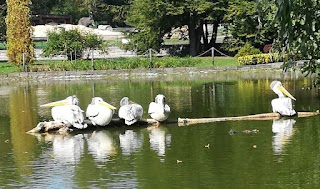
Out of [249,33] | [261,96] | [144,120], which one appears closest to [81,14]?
[249,33]

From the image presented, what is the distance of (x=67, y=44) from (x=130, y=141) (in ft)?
78.6

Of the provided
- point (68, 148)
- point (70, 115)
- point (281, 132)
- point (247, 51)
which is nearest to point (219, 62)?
point (247, 51)

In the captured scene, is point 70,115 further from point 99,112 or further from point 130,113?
point 130,113

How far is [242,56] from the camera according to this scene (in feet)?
105

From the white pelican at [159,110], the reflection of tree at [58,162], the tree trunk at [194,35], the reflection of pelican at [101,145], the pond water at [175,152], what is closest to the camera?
the pond water at [175,152]

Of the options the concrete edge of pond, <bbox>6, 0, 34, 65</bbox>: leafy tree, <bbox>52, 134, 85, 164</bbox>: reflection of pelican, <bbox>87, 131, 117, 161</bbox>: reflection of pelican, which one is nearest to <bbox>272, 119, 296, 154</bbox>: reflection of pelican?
<bbox>87, 131, 117, 161</bbox>: reflection of pelican

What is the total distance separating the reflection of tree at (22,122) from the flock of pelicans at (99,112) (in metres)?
0.81

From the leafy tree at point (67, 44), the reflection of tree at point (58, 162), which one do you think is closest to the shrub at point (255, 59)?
the leafy tree at point (67, 44)

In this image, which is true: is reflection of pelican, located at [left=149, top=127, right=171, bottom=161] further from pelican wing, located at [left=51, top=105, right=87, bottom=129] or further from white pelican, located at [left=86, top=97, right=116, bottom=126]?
pelican wing, located at [left=51, top=105, right=87, bottom=129]

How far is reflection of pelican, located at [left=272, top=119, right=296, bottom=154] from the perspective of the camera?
10.8 meters

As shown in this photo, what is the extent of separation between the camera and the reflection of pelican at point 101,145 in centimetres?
1052

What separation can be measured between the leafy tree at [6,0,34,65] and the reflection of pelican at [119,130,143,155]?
21.8 m

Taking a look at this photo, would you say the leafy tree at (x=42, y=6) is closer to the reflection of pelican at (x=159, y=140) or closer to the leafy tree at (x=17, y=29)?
the leafy tree at (x=17, y=29)

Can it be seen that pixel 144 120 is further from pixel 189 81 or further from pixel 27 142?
pixel 189 81
